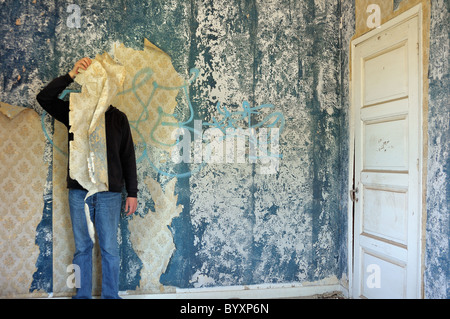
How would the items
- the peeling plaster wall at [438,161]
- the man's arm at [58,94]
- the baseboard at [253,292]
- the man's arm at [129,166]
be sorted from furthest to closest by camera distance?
the baseboard at [253,292] < the man's arm at [129,166] < the man's arm at [58,94] < the peeling plaster wall at [438,161]

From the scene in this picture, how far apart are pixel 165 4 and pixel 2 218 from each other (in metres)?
2.07

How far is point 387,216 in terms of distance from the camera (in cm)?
235

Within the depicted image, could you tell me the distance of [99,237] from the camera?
2.28 metres

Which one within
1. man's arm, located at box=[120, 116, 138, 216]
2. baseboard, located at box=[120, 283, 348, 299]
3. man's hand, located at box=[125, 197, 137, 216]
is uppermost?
man's arm, located at box=[120, 116, 138, 216]

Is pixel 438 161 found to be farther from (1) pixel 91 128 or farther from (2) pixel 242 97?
(1) pixel 91 128

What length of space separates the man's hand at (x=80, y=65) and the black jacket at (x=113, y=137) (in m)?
0.03

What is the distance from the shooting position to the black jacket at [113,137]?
A: 218 centimetres

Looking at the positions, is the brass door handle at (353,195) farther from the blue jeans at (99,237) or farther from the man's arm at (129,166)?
the blue jeans at (99,237)

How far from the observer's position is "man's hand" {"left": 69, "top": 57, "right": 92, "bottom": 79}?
2.21m

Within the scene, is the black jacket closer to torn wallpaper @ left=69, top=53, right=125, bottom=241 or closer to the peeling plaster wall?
torn wallpaper @ left=69, top=53, right=125, bottom=241

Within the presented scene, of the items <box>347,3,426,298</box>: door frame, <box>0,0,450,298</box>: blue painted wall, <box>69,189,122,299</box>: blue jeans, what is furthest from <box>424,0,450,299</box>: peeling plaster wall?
<box>69,189,122,299</box>: blue jeans

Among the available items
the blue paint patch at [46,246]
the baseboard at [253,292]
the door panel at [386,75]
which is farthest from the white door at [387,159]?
the blue paint patch at [46,246]

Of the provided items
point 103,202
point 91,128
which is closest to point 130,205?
point 103,202

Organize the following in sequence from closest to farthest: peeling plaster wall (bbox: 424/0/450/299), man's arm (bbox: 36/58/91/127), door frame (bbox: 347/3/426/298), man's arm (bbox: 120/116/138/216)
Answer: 1. peeling plaster wall (bbox: 424/0/450/299)
2. door frame (bbox: 347/3/426/298)
3. man's arm (bbox: 36/58/91/127)
4. man's arm (bbox: 120/116/138/216)
